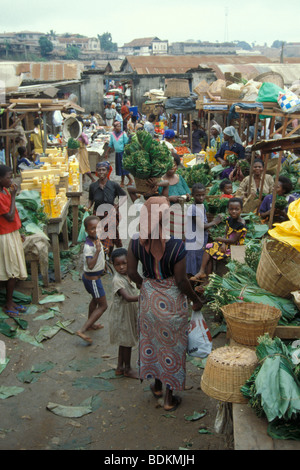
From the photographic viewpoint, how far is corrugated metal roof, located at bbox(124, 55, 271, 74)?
29.6 meters

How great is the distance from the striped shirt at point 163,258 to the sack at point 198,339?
563 mm

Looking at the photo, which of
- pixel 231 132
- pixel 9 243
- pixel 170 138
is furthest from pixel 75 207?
pixel 170 138

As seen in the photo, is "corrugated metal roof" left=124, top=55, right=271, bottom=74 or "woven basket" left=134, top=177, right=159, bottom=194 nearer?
"woven basket" left=134, top=177, right=159, bottom=194

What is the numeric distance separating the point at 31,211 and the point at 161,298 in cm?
357

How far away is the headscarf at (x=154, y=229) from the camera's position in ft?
11.8

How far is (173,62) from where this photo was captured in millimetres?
31406

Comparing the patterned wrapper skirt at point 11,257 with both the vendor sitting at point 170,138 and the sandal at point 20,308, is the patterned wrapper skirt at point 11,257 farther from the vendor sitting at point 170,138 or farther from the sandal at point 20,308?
the vendor sitting at point 170,138

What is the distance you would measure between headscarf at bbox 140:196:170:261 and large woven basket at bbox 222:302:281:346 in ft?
2.29

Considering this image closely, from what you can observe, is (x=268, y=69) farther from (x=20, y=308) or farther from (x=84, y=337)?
(x=84, y=337)

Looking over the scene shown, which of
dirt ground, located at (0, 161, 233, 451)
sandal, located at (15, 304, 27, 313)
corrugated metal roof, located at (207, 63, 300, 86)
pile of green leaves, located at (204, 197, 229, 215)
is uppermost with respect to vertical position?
corrugated metal roof, located at (207, 63, 300, 86)

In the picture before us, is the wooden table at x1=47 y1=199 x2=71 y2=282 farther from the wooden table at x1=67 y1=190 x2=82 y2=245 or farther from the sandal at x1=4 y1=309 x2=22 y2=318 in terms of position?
the sandal at x1=4 y1=309 x2=22 y2=318

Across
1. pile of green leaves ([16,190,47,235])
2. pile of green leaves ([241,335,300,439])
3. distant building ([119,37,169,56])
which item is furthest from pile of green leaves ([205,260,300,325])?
distant building ([119,37,169,56])
